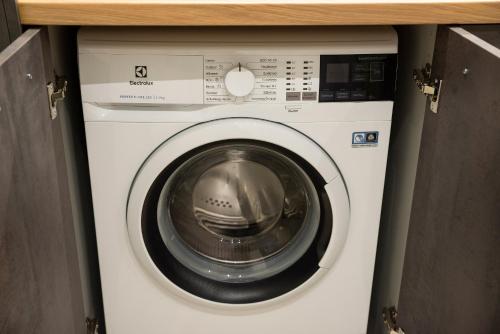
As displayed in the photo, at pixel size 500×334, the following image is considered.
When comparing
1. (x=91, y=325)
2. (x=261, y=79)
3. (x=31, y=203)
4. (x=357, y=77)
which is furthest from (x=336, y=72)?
(x=91, y=325)

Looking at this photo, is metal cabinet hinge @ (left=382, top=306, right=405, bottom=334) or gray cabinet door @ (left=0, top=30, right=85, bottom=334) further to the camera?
metal cabinet hinge @ (left=382, top=306, right=405, bottom=334)

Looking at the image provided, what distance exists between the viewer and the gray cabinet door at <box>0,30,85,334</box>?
883mm

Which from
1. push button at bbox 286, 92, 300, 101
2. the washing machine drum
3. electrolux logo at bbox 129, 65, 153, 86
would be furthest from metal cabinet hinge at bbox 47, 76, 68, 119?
push button at bbox 286, 92, 300, 101

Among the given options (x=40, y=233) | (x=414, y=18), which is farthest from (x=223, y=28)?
(x=40, y=233)

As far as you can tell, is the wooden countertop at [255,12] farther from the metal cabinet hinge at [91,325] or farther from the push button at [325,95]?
the metal cabinet hinge at [91,325]

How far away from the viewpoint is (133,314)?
4.71 feet

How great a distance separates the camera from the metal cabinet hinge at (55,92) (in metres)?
1.12

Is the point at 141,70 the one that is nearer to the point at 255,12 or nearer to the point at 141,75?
the point at 141,75

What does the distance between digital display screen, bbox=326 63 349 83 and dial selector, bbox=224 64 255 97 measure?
151 millimetres

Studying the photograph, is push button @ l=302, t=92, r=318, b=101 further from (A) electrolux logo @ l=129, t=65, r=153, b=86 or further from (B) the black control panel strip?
(A) electrolux logo @ l=129, t=65, r=153, b=86

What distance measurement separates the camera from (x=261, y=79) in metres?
1.21

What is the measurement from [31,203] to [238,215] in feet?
2.00

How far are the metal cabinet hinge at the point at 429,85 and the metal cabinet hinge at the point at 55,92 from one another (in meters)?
0.68

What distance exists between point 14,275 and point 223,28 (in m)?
0.61
